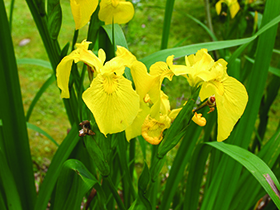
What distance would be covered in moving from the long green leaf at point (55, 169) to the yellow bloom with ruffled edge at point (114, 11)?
0.81ft

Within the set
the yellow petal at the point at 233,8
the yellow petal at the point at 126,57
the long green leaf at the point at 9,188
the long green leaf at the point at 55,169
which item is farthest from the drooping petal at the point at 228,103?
the yellow petal at the point at 233,8

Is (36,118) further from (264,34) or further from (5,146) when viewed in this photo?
(264,34)

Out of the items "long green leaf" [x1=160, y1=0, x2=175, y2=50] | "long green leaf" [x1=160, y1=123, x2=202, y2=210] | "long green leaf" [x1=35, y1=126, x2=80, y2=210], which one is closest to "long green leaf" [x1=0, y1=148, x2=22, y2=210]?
"long green leaf" [x1=35, y1=126, x2=80, y2=210]

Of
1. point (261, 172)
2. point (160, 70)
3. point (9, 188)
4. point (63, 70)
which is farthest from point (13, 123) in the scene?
point (261, 172)

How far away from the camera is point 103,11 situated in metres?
0.46

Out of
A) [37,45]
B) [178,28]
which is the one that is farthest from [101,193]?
[178,28]

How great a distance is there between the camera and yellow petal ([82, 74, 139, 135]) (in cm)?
33

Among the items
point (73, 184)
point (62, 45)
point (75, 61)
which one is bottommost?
point (62, 45)

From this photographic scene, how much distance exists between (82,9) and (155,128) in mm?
222

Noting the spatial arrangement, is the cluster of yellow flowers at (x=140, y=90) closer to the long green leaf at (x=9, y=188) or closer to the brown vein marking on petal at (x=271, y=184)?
the brown vein marking on petal at (x=271, y=184)

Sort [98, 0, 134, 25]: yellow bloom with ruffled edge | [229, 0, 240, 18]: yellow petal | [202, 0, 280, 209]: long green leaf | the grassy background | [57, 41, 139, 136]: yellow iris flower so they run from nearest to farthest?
[57, 41, 139, 136]: yellow iris flower
[98, 0, 134, 25]: yellow bloom with ruffled edge
[202, 0, 280, 209]: long green leaf
[229, 0, 240, 18]: yellow petal
the grassy background

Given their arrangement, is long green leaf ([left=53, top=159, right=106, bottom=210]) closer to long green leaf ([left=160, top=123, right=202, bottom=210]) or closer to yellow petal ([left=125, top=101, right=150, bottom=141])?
yellow petal ([left=125, top=101, right=150, bottom=141])

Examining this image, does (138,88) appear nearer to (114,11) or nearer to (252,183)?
(114,11)

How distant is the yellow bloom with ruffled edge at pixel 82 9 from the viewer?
15.5 inches
